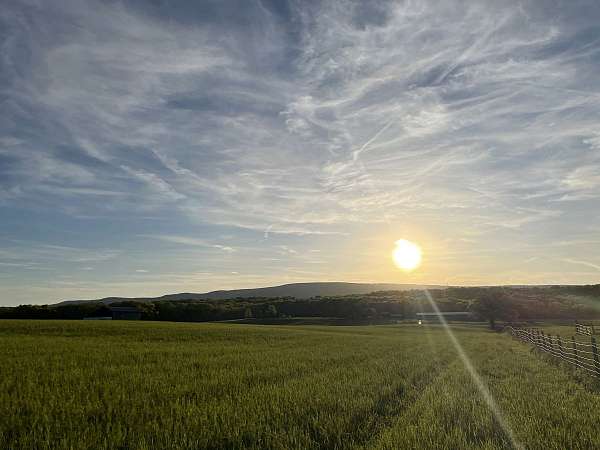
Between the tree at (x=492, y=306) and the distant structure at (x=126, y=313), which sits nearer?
the tree at (x=492, y=306)

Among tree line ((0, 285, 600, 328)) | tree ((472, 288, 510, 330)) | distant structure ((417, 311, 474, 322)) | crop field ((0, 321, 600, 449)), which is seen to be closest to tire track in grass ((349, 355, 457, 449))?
crop field ((0, 321, 600, 449))

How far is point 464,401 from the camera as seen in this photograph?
12.0 m

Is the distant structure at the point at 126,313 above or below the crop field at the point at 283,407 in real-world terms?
above

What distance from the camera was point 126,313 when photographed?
12812cm

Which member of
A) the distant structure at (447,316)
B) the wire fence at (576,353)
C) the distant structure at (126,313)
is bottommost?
the distant structure at (447,316)

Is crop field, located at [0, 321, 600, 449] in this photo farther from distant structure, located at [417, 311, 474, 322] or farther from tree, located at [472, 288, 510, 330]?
distant structure, located at [417, 311, 474, 322]

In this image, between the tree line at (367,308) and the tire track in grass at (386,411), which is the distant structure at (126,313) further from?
the tire track in grass at (386,411)

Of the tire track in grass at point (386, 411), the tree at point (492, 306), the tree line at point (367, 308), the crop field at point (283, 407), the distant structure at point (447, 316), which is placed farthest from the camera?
the distant structure at point (447, 316)

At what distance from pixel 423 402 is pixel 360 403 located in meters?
1.88

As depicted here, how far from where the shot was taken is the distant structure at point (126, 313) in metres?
126

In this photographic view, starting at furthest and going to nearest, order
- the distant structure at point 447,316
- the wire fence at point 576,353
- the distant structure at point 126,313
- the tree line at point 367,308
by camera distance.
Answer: the distant structure at point 447,316
the distant structure at point 126,313
the tree line at point 367,308
the wire fence at point 576,353

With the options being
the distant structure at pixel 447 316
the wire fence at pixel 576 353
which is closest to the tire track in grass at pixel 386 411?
the wire fence at pixel 576 353

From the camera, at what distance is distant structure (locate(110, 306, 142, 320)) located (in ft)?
414

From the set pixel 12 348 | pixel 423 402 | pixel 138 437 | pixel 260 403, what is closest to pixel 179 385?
pixel 260 403
